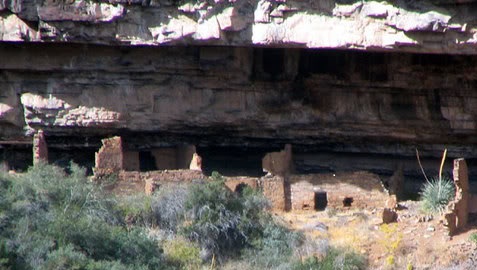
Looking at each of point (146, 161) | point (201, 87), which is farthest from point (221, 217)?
point (146, 161)

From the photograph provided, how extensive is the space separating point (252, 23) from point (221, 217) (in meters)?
3.25

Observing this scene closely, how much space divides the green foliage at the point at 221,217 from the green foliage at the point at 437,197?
270 centimetres

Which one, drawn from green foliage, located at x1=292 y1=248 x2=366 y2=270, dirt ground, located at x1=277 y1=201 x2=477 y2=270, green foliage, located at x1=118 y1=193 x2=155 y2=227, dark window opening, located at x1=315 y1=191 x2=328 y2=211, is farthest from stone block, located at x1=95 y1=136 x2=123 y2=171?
green foliage, located at x1=292 y1=248 x2=366 y2=270

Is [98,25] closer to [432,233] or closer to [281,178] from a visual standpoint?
[281,178]

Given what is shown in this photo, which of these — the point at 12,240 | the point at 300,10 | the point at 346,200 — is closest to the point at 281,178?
the point at 346,200

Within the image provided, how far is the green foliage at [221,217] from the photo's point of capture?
33906 millimetres

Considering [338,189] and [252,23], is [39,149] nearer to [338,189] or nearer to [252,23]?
[252,23]

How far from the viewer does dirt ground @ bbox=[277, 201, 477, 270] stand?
Result: 3309cm

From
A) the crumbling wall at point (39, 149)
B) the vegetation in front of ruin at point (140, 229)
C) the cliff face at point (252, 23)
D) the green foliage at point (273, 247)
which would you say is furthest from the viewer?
the crumbling wall at point (39, 149)

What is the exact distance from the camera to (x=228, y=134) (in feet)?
123

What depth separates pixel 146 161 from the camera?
38312 mm

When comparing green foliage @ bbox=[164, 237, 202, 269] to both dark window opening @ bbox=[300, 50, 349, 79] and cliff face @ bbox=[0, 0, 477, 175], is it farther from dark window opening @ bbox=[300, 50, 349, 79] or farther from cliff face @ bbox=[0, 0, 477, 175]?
dark window opening @ bbox=[300, 50, 349, 79]

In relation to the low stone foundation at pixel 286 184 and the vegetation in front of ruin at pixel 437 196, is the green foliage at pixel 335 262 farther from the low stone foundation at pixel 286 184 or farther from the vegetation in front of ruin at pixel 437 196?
the low stone foundation at pixel 286 184

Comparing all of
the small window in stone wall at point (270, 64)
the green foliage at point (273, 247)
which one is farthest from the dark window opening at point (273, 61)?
the green foliage at point (273, 247)
